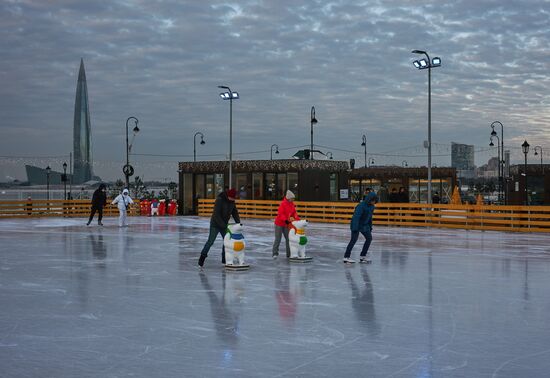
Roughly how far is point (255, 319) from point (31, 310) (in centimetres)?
316

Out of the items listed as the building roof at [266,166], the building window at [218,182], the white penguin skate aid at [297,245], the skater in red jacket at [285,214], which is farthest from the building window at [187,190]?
the white penguin skate aid at [297,245]

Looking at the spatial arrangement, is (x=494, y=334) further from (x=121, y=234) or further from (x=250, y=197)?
(x=250, y=197)

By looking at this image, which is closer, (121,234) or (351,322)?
(351,322)

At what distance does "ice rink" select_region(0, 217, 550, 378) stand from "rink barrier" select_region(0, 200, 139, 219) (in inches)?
876

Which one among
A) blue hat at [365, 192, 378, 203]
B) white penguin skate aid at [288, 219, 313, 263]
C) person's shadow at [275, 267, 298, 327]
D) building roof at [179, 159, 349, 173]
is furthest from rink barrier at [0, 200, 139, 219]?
person's shadow at [275, 267, 298, 327]

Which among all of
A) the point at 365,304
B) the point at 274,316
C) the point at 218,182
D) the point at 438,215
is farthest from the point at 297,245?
the point at 218,182

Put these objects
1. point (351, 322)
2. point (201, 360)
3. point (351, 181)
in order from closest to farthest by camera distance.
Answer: point (201, 360) → point (351, 322) → point (351, 181)

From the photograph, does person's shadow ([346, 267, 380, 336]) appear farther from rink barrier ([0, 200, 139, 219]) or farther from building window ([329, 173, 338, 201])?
rink barrier ([0, 200, 139, 219])

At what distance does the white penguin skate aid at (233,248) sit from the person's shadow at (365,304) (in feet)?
7.25

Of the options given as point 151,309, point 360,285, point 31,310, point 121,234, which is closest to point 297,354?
point 151,309

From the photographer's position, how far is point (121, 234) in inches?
979

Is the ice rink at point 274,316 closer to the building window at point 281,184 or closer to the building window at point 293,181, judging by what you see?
the building window at point 293,181

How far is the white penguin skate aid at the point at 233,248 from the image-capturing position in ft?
44.7

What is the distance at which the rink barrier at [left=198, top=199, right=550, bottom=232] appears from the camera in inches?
1061
